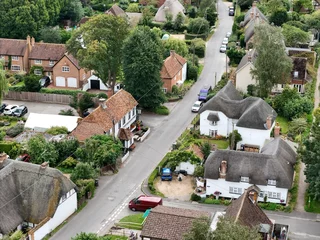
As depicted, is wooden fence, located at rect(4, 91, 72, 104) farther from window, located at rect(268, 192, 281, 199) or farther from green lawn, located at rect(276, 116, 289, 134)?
window, located at rect(268, 192, 281, 199)

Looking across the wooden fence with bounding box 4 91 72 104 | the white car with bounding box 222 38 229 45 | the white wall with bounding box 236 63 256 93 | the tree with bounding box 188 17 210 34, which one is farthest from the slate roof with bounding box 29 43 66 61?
the white car with bounding box 222 38 229 45

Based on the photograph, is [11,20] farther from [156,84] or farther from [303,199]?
[303,199]

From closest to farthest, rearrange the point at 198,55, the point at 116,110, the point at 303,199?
the point at 303,199, the point at 116,110, the point at 198,55

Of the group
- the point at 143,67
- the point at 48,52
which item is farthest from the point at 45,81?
the point at 143,67

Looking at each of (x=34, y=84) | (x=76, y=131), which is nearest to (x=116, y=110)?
(x=76, y=131)

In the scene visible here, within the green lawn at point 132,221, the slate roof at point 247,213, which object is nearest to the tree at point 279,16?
the green lawn at point 132,221

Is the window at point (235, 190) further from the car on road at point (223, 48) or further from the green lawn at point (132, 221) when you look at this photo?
the car on road at point (223, 48)

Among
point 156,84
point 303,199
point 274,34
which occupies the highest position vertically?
point 274,34

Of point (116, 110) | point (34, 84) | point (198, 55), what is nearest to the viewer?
point (116, 110)
